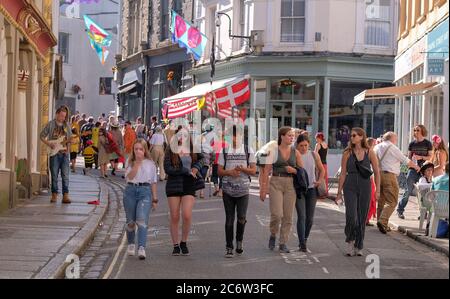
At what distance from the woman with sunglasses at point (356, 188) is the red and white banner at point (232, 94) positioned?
73.9 ft

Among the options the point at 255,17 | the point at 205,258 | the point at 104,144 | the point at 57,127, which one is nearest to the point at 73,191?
the point at 57,127

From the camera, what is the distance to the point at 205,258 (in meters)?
12.0

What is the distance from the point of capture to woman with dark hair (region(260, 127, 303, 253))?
42.3 feet

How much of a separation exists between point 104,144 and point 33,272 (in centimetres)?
1931

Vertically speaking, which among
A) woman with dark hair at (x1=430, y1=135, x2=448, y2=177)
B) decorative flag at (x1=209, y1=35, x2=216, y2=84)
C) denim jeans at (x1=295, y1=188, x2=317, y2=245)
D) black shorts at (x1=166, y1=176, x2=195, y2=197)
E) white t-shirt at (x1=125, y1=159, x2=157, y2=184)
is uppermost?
decorative flag at (x1=209, y1=35, x2=216, y2=84)

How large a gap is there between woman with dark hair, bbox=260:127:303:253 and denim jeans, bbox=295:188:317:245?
20cm

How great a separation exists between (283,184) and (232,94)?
22997mm

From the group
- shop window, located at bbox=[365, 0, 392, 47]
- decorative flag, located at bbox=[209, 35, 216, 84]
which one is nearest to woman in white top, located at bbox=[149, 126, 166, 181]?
decorative flag, located at bbox=[209, 35, 216, 84]

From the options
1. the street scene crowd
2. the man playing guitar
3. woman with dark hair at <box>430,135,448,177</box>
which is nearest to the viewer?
woman with dark hair at <box>430,135,448,177</box>

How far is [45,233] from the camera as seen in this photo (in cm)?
1364

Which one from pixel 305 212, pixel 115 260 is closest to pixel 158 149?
pixel 305 212

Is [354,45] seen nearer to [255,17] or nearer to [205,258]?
[255,17]

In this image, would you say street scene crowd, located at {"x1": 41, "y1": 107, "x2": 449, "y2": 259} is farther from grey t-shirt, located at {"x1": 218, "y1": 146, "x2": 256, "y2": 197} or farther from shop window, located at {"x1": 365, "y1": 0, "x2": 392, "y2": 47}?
shop window, located at {"x1": 365, "y1": 0, "x2": 392, "y2": 47}
